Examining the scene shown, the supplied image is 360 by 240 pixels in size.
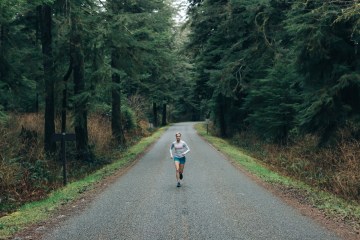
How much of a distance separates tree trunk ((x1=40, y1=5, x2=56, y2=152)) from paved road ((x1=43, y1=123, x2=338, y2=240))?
5.81m

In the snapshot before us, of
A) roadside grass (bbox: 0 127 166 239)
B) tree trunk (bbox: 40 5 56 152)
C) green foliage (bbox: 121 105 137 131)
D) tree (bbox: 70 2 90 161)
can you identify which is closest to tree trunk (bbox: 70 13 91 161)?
tree (bbox: 70 2 90 161)

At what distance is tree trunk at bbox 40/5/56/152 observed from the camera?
18.8m

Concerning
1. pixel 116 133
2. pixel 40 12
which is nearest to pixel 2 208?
pixel 40 12

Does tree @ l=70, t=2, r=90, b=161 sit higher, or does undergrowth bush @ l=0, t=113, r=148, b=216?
tree @ l=70, t=2, r=90, b=161

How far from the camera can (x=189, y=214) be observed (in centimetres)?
931

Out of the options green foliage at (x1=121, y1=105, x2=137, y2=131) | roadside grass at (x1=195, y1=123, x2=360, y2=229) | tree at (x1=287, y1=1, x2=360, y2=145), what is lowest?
roadside grass at (x1=195, y1=123, x2=360, y2=229)

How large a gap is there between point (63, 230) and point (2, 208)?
4037 millimetres

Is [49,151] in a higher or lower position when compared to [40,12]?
lower

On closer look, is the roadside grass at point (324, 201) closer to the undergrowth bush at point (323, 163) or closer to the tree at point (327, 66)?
the undergrowth bush at point (323, 163)

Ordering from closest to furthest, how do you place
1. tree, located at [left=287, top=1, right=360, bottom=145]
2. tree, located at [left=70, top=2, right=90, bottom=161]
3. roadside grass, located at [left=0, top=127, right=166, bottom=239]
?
roadside grass, located at [left=0, top=127, right=166, bottom=239] → tree, located at [left=287, top=1, right=360, bottom=145] → tree, located at [left=70, top=2, right=90, bottom=161]

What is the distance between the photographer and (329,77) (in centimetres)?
1603

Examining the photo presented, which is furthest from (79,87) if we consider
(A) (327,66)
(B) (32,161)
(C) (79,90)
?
(A) (327,66)

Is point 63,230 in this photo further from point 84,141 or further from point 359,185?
point 84,141

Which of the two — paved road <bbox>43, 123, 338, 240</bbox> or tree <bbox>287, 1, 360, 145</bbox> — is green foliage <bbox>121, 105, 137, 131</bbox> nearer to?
paved road <bbox>43, 123, 338, 240</bbox>
